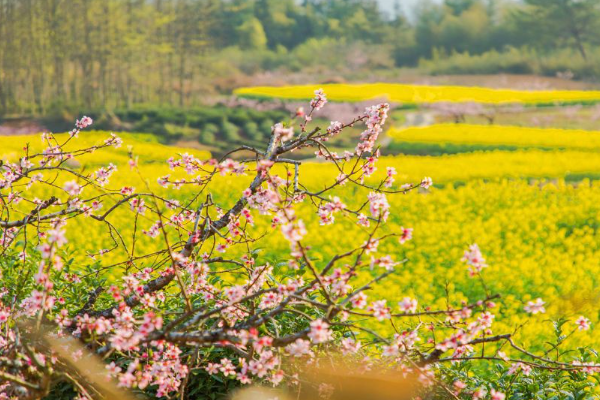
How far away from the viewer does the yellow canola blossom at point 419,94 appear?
27594mm

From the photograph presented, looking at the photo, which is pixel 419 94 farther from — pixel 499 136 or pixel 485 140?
pixel 485 140

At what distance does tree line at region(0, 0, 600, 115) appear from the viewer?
22.9 metres

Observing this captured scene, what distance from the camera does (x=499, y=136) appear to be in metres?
20.0

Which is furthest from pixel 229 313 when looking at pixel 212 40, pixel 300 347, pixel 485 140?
pixel 212 40

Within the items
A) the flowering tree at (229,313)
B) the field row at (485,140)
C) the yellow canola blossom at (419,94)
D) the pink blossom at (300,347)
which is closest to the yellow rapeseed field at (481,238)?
the flowering tree at (229,313)

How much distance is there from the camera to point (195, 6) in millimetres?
30719

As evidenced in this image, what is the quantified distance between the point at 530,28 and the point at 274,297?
3725 centimetres

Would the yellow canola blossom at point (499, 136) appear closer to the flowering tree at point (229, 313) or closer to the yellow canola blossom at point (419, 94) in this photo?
the yellow canola blossom at point (419, 94)

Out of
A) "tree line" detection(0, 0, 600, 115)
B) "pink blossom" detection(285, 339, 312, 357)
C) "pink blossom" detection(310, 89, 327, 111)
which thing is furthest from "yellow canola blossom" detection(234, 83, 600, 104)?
"pink blossom" detection(285, 339, 312, 357)

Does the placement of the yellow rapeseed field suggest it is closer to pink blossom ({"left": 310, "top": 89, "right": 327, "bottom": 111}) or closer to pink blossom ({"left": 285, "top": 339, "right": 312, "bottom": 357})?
pink blossom ({"left": 310, "top": 89, "right": 327, "bottom": 111})

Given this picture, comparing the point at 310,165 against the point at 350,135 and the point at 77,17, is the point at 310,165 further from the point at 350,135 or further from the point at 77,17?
the point at 77,17

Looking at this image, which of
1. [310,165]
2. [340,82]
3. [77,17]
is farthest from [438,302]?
[340,82]

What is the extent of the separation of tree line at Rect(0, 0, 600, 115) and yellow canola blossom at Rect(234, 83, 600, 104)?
9.45 ft

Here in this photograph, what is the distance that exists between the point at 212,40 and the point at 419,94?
31.4ft
